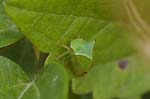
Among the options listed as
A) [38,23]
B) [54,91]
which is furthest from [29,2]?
[54,91]

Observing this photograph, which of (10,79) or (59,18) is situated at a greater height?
(59,18)

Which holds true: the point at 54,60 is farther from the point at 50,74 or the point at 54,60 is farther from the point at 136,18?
the point at 136,18

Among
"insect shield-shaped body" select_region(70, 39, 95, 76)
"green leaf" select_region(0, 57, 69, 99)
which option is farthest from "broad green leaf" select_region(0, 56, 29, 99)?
"insect shield-shaped body" select_region(70, 39, 95, 76)

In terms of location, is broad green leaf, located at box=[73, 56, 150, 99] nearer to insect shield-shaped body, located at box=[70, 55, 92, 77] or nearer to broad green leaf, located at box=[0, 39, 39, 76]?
insect shield-shaped body, located at box=[70, 55, 92, 77]

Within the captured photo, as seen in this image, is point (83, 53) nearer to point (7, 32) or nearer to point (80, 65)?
point (80, 65)

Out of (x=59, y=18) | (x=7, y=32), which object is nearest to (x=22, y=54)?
(x=7, y=32)

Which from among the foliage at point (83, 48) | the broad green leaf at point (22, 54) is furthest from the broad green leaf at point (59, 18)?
the broad green leaf at point (22, 54)

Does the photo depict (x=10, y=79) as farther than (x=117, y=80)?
Yes
